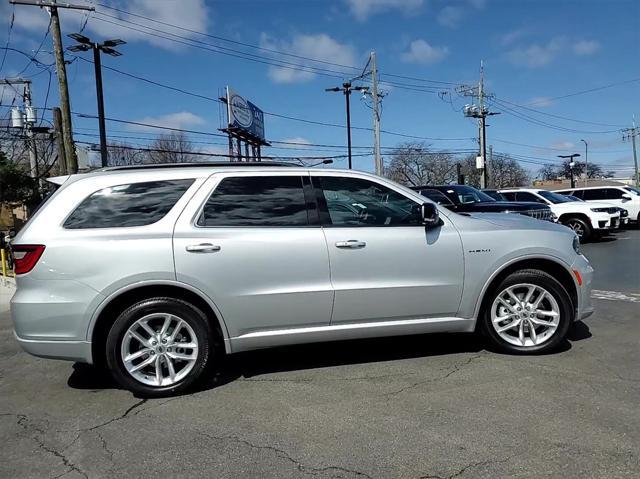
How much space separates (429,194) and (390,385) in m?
10.0

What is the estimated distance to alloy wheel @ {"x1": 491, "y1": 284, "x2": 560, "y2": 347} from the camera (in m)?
4.69

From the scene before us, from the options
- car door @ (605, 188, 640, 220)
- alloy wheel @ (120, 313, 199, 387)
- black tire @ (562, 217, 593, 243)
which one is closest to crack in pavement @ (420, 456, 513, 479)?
alloy wheel @ (120, 313, 199, 387)

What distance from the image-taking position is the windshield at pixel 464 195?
43.4 feet

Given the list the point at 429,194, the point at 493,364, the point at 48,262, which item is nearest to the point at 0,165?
the point at 429,194

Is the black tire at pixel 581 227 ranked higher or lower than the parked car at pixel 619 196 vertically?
lower

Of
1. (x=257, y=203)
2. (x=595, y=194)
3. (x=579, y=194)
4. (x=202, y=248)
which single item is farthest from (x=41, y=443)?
(x=579, y=194)

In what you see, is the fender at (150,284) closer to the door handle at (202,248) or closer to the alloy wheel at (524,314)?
the door handle at (202,248)

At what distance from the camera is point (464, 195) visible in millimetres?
13477

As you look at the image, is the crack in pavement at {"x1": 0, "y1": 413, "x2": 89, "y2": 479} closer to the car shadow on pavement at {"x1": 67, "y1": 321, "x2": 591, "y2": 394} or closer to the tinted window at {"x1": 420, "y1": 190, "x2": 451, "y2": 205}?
the car shadow on pavement at {"x1": 67, "y1": 321, "x2": 591, "y2": 394}

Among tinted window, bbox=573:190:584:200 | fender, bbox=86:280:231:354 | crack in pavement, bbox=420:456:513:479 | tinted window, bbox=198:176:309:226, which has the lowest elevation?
crack in pavement, bbox=420:456:513:479

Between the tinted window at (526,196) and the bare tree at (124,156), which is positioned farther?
the bare tree at (124,156)

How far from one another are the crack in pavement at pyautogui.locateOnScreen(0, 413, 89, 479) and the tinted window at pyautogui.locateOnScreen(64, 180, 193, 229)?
1.47 metres

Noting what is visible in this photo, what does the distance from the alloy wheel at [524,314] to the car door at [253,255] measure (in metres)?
1.62

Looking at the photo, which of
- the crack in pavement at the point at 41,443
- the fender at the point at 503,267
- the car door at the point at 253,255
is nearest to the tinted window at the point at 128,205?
the car door at the point at 253,255
